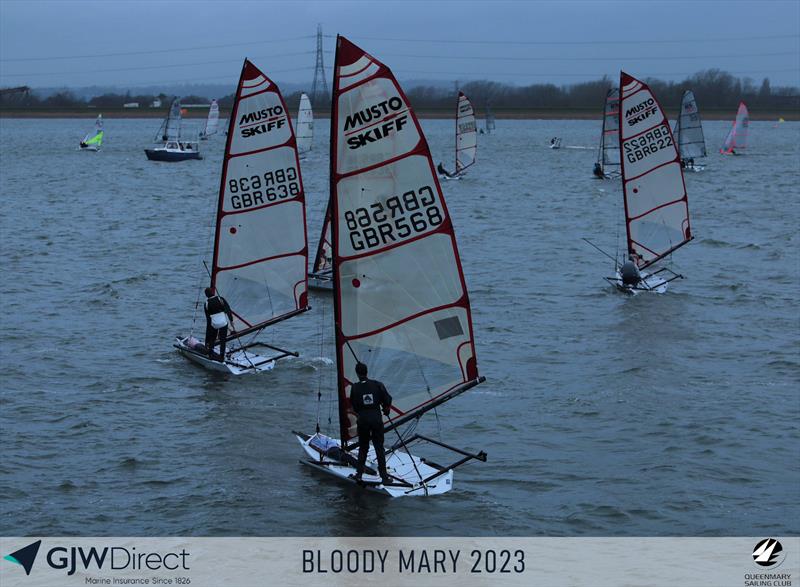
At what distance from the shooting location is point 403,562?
13484mm

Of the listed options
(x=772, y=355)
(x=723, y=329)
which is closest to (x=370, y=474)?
(x=772, y=355)

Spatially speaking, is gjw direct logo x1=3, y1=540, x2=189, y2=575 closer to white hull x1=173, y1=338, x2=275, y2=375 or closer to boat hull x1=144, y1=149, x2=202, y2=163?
white hull x1=173, y1=338, x2=275, y2=375

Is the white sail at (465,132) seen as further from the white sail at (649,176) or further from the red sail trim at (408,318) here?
the red sail trim at (408,318)

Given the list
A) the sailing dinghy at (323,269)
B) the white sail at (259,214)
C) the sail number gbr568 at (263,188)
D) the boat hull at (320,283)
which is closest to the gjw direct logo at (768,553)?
the white sail at (259,214)

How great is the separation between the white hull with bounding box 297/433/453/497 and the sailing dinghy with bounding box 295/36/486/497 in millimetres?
20

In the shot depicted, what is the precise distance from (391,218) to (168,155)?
8110 cm

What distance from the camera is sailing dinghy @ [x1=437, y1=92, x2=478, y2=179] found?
230 feet

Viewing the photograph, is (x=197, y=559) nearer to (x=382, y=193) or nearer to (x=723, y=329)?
(x=382, y=193)

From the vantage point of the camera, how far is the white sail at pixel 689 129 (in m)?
72.1

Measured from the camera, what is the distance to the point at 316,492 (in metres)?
15.7

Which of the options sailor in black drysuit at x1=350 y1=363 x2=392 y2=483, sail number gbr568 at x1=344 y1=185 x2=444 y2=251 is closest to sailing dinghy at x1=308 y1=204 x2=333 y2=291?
sail number gbr568 at x1=344 y1=185 x2=444 y2=251

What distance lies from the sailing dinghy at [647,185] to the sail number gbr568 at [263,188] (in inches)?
469

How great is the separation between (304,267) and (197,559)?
1059cm

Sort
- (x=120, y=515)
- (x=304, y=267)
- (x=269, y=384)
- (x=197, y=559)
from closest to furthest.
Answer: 1. (x=197, y=559)
2. (x=120, y=515)
3. (x=269, y=384)
4. (x=304, y=267)
